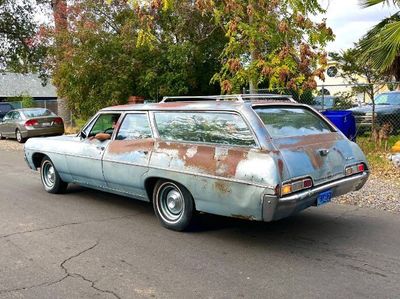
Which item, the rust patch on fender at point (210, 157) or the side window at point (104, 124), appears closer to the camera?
the rust patch on fender at point (210, 157)

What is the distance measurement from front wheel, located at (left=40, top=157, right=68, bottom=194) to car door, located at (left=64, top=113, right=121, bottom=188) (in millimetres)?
618

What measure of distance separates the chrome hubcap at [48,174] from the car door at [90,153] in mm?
821

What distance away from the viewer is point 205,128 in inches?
216

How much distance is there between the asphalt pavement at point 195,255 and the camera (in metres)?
3.99

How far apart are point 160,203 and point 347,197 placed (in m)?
3.23

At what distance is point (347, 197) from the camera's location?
7.41 meters

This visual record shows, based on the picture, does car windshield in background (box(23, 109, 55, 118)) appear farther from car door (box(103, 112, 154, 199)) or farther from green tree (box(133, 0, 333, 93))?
car door (box(103, 112, 154, 199))

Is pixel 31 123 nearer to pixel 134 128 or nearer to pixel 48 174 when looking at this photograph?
pixel 48 174

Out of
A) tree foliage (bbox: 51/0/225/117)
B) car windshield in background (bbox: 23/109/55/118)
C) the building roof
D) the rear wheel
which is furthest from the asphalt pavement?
the building roof

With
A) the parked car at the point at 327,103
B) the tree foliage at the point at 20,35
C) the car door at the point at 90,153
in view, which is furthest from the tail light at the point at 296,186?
the tree foliage at the point at 20,35

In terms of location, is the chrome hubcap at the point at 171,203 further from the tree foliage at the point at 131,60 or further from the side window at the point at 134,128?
the tree foliage at the point at 131,60

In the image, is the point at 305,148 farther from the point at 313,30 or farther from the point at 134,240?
the point at 313,30

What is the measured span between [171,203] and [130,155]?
87cm

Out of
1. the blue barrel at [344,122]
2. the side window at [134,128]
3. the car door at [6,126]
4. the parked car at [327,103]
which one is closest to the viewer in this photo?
the side window at [134,128]
